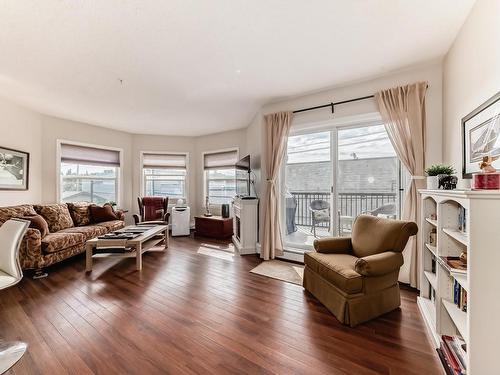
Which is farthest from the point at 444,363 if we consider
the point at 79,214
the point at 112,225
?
the point at 79,214

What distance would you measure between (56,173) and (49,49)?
10.1 feet

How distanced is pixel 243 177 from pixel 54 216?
10.9 ft

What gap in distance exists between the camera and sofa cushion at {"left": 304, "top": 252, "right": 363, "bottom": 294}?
1897mm

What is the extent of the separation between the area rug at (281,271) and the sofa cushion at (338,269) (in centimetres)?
56

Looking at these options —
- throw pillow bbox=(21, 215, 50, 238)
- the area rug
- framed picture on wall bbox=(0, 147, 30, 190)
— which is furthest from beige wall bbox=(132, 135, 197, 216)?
the area rug

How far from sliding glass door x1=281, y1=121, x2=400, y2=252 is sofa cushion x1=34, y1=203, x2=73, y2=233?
3.81 m

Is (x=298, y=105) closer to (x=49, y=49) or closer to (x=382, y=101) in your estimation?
(x=382, y=101)

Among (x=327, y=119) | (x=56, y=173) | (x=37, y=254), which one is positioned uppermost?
(x=327, y=119)

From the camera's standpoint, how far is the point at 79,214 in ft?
14.0

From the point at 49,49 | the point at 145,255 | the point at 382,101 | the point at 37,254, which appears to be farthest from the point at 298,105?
the point at 37,254

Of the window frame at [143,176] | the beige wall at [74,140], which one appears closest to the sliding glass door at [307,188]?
the window frame at [143,176]

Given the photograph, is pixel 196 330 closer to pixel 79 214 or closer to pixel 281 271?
pixel 281 271

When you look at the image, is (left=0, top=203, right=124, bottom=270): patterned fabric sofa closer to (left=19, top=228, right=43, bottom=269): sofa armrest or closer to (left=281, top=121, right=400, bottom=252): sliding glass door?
(left=19, top=228, right=43, bottom=269): sofa armrest

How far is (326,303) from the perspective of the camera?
215 cm
